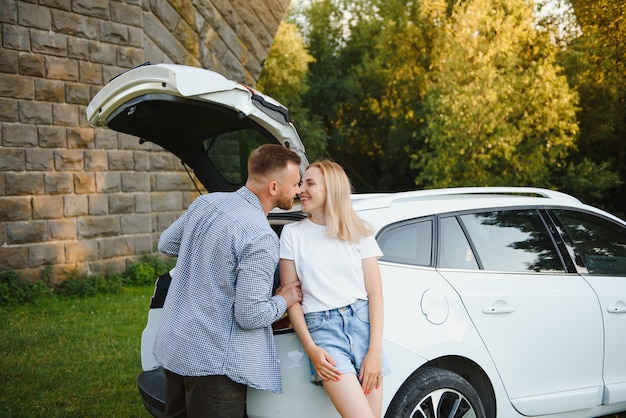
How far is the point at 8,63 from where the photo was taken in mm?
9047

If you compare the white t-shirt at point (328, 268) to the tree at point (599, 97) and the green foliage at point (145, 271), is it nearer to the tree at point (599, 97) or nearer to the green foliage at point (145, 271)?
the green foliage at point (145, 271)

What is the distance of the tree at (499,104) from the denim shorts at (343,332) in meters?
13.9

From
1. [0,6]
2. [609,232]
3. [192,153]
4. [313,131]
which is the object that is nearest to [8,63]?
[0,6]

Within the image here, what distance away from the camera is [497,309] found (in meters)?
3.62

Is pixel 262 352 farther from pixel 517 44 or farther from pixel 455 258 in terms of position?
pixel 517 44

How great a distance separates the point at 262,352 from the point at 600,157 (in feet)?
58.4

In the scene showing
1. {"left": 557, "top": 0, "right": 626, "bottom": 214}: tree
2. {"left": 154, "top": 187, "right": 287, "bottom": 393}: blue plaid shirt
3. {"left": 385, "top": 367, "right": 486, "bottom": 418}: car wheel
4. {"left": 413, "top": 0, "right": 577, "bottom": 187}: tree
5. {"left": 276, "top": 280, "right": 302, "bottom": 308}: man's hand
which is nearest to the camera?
{"left": 154, "top": 187, "right": 287, "bottom": 393}: blue plaid shirt

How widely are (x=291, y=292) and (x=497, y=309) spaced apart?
1276mm

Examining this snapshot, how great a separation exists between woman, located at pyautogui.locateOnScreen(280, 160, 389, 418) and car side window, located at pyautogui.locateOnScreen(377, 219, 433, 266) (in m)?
0.30

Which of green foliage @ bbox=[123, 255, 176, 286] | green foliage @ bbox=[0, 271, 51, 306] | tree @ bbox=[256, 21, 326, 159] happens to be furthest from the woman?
tree @ bbox=[256, 21, 326, 159]

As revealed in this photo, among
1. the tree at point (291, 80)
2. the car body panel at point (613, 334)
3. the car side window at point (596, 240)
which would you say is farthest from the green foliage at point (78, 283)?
the tree at point (291, 80)

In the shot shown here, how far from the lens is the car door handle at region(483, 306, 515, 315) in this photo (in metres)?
3.59

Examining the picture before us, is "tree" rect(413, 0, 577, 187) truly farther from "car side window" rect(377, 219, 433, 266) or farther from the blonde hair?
the blonde hair

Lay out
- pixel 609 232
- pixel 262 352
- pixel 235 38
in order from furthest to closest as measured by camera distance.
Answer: pixel 235 38 < pixel 609 232 < pixel 262 352
